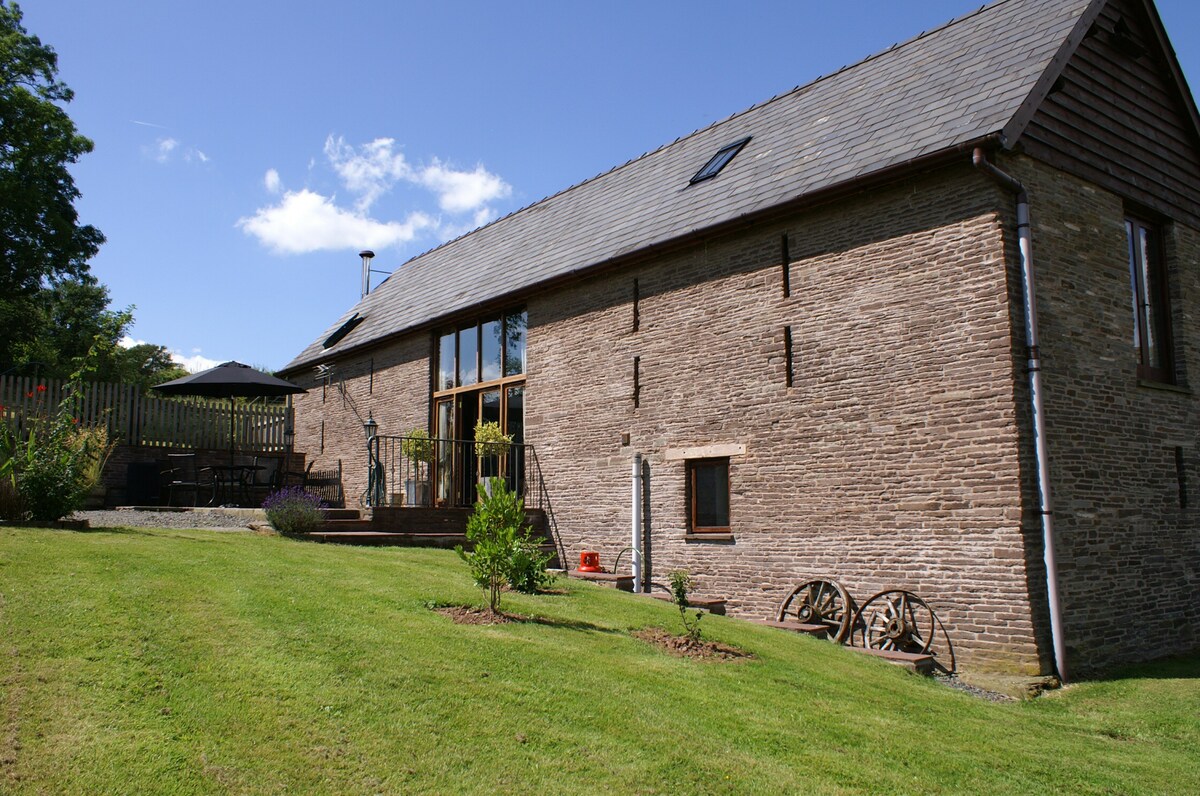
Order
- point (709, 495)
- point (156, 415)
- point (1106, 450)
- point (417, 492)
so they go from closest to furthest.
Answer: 1. point (1106, 450)
2. point (709, 495)
3. point (417, 492)
4. point (156, 415)

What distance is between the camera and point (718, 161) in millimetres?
14836

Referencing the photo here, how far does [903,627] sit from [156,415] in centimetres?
1578

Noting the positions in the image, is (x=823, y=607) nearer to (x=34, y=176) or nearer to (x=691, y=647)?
(x=691, y=647)

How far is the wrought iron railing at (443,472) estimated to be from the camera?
15703mm

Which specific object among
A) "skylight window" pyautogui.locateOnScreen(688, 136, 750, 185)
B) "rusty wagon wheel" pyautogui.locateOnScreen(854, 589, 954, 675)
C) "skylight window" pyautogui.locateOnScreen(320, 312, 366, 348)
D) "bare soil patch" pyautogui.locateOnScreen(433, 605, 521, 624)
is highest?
"skylight window" pyautogui.locateOnScreen(688, 136, 750, 185)

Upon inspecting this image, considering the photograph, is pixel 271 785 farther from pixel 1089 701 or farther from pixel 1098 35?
pixel 1098 35

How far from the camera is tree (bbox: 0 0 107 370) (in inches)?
1083

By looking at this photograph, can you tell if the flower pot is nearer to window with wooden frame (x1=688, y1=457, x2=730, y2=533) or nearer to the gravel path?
the gravel path

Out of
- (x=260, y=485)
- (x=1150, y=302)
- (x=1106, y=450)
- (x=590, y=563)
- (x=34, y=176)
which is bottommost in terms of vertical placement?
(x=590, y=563)

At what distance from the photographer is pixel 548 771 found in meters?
4.87

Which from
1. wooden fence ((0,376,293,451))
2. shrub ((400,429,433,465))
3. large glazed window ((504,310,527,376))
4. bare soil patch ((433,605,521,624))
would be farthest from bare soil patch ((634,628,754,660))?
wooden fence ((0,376,293,451))

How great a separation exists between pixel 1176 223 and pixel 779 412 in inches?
242

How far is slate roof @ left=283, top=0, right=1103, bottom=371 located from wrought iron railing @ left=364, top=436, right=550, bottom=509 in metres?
2.65

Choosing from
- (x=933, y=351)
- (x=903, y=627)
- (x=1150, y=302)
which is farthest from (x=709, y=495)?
(x=1150, y=302)
